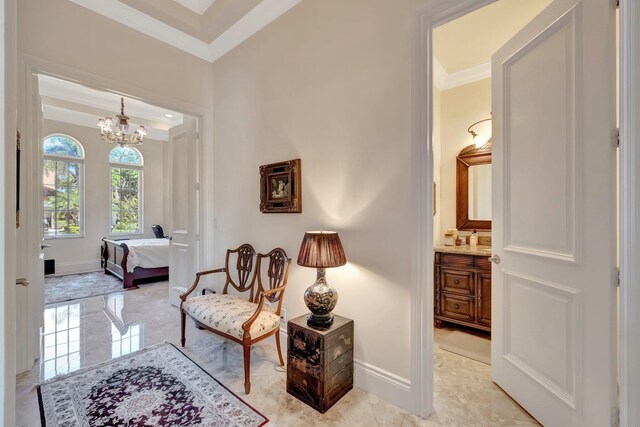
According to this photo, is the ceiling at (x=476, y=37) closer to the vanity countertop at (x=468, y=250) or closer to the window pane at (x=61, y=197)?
the vanity countertop at (x=468, y=250)

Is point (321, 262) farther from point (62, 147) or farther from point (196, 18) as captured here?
point (62, 147)

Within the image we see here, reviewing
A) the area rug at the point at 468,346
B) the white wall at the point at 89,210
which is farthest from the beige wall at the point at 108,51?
the white wall at the point at 89,210

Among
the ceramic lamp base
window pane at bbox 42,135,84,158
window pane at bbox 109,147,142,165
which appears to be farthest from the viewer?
window pane at bbox 109,147,142,165

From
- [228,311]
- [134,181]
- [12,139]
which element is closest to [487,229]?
[228,311]

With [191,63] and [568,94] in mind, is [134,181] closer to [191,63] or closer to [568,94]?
[191,63]

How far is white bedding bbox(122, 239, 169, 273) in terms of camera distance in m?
4.80

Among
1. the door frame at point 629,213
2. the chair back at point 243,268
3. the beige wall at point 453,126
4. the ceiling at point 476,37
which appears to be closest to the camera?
the door frame at point 629,213

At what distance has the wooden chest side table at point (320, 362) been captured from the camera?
1.82m

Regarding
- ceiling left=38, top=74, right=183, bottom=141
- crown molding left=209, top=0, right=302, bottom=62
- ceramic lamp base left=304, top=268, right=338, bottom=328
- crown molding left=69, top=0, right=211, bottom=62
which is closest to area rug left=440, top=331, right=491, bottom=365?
ceramic lamp base left=304, top=268, right=338, bottom=328

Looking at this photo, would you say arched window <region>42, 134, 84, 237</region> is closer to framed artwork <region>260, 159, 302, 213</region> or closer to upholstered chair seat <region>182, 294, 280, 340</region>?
upholstered chair seat <region>182, 294, 280, 340</region>

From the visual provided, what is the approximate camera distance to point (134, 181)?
6.92 meters

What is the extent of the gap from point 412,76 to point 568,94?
834 mm

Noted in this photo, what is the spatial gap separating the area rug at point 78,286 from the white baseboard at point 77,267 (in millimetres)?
239

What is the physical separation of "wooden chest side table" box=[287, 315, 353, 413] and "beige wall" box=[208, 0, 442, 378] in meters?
0.17
